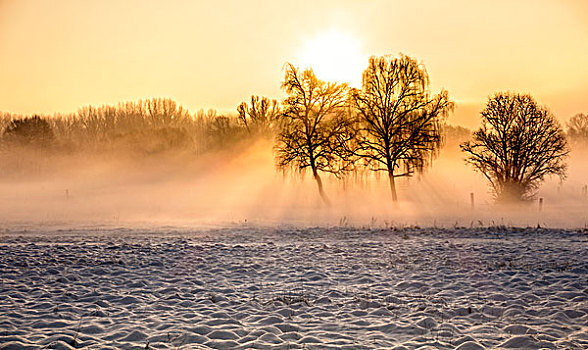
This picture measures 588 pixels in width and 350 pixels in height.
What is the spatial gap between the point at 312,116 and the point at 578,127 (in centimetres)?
8970

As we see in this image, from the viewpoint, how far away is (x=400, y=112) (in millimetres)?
32031

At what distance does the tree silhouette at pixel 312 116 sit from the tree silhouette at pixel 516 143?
9455 mm

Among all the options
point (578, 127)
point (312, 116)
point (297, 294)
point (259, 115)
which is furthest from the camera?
point (578, 127)

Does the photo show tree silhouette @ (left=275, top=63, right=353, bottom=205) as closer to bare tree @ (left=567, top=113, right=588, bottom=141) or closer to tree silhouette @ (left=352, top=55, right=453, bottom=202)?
tree silhouette @ (left=352, top=55, right=453, bottom=202)

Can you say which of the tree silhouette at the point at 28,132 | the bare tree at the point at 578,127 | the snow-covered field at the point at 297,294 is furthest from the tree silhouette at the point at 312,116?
the bare tree at the point at 578,127

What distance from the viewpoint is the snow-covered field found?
721 centimetres

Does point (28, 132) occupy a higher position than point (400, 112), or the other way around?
point (28, 132)

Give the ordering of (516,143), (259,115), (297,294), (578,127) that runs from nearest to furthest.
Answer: (297,294) → (516,143) → (259,115) → (578,127)

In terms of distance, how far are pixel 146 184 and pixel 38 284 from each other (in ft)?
169

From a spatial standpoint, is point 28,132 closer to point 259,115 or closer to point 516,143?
point 259,115

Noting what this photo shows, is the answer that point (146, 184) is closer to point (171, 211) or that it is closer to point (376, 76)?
point (171, 211)

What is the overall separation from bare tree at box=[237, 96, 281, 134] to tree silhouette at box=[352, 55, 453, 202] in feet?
87.0

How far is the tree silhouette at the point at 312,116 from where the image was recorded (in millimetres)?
33562

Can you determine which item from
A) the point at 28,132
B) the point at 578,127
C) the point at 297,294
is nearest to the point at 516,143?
the point at 297,294
